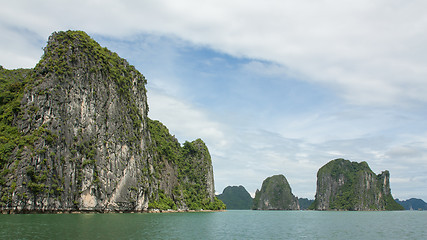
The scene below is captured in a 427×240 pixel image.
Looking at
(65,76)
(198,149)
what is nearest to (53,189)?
(65,76)

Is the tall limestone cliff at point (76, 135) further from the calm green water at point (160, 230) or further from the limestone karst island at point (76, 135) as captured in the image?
the calm green water at point (160, 230)

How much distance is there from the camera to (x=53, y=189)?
59.6 m

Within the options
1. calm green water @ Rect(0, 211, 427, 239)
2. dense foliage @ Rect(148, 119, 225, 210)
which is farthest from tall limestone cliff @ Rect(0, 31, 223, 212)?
dense foliage @ Rect(148, 119, 225, 210)

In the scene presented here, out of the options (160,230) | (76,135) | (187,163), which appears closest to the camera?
(160,230)

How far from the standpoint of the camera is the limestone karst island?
57156 mm

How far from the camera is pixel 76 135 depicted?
68938 mm

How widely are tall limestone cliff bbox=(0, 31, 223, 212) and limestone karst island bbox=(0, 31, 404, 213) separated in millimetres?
176

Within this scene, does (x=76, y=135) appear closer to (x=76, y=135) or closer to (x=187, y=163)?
(x=76, y=135)

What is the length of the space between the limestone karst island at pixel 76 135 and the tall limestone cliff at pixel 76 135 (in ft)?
0.58

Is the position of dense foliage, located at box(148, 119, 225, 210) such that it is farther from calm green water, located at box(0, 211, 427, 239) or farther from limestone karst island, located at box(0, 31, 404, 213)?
calm green water, located at box(0, 211, 427, 239)

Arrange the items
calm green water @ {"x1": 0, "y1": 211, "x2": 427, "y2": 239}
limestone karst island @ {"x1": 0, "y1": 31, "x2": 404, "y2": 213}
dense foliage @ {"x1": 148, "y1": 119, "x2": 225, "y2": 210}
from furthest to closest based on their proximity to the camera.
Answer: dense foliage @ {"x1": 148, "y1": 119, "x2": 225, "y2": 210} < limestone karst island @ {"x1": 0, "y1": 31, "x2": 404, "y2": 213} < calm green water @ {"x1": 0, "y1": 211, "x2": 427, "y2": 239}

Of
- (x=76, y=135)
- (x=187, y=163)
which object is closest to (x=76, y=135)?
(x=76, y=135)

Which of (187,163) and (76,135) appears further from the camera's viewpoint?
(187,163)

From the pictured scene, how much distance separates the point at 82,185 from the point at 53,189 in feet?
24.3
